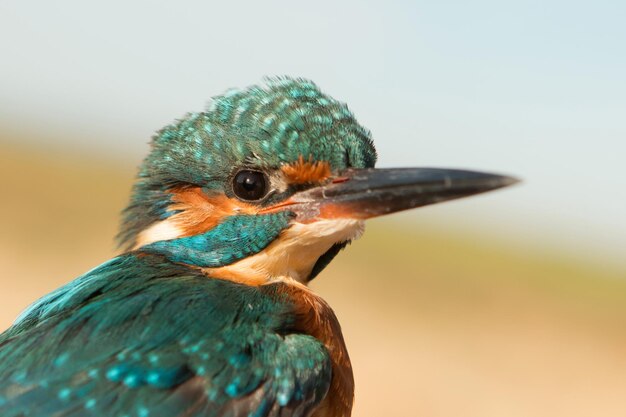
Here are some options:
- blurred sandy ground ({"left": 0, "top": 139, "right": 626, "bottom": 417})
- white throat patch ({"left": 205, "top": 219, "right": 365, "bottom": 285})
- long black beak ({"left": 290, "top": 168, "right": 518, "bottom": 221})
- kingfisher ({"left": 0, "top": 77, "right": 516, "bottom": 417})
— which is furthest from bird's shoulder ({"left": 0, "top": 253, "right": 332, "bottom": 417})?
blurred sandy ground ({"left": 0, "top": 139, "right": 626, "bottom": 417})

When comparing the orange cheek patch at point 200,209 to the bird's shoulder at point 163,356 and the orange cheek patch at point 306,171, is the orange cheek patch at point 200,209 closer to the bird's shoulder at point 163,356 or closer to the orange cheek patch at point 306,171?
the orange cheek patch at point 306,171

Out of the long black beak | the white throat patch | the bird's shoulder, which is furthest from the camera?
the white throat patch

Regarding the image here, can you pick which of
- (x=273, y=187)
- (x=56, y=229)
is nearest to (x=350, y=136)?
(x=273, y=187)

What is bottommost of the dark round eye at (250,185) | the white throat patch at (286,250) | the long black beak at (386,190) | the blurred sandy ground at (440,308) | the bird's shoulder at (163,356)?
the blurred sandy ground at (440,308)

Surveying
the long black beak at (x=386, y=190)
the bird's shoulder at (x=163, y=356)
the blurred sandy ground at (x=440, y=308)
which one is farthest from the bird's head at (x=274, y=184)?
the blurred sandy ground at (x=440, y=308)

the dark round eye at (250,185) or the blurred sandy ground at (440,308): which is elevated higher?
the dark round eye at (250,185)

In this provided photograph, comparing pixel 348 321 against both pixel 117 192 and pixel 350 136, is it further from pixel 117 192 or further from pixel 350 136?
pixel 117 192

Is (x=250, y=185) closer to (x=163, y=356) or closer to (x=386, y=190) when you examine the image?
(x=386, y=190)

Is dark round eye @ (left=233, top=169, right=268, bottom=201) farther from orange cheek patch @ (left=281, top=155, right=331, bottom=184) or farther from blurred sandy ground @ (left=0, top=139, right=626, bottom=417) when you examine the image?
blurred sandy ground @ (left=0, top=139, right=626, bottom=417)
